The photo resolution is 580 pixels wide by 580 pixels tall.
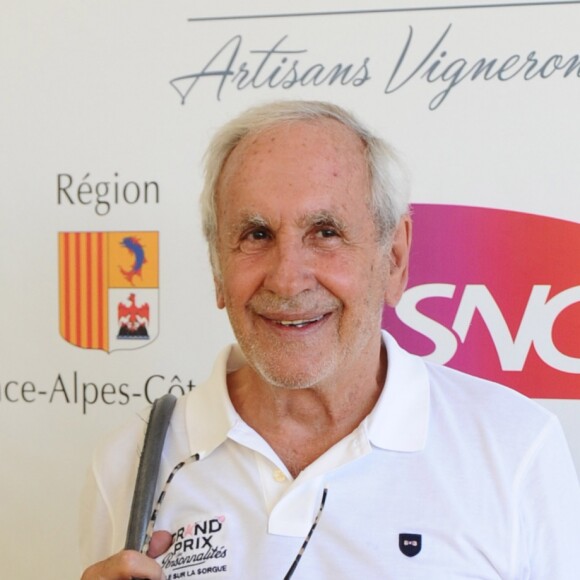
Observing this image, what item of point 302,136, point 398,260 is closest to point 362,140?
point 302,136

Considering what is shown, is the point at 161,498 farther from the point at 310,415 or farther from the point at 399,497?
the point at 399,497

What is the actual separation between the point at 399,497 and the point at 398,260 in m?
0.37

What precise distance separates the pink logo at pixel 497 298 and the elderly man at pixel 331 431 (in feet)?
1.17

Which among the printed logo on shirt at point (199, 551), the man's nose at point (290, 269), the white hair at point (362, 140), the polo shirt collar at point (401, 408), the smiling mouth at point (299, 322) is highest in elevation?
the white hair at point (362, 140)

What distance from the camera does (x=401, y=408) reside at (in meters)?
1.12

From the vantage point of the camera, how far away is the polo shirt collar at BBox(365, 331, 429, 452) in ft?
3.54

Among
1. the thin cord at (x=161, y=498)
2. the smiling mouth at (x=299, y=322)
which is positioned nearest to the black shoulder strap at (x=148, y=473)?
the thin cord at (x=161, y=498)

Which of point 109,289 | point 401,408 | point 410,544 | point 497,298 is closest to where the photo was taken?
point 410,544

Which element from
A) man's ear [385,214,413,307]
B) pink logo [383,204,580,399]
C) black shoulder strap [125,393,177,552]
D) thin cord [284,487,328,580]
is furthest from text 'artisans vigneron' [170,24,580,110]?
thin cord [284,487,328,580]

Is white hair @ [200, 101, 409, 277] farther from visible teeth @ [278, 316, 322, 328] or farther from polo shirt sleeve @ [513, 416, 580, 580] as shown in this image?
polo shirt sleeve @ [513, 416, 580, 580]

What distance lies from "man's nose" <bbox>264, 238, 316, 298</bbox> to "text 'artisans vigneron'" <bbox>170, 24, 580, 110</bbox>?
616mm

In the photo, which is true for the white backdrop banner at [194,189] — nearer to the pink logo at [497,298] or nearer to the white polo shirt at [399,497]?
the pink logo at [497,298]

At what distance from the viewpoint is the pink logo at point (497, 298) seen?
4.90ft

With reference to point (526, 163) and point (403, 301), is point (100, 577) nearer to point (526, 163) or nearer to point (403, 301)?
point (403, 301)
